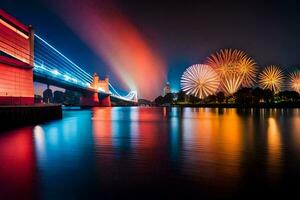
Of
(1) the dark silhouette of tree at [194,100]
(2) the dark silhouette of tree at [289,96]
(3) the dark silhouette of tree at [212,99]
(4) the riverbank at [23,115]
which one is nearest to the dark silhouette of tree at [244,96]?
(2) the dark silhouette of tree at [289,96]

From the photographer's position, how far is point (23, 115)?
34.2 m

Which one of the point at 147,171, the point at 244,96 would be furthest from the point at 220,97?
the point at 147,171

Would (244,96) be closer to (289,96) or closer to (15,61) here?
(289,96)

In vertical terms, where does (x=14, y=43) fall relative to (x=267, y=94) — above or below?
above

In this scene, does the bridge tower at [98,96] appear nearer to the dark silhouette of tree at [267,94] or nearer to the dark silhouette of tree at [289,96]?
the dark silhouette of tree at [267,94]

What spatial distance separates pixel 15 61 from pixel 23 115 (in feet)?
22.0

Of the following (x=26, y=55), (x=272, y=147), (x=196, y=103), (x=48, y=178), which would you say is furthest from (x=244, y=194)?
(x=196, y=103)

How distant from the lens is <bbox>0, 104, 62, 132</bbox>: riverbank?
2905 cm

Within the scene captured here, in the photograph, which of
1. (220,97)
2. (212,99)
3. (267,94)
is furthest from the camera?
(212,99)

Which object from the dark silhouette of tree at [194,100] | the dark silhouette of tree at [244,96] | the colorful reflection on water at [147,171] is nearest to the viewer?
the colorful reflection on water at [147,171]

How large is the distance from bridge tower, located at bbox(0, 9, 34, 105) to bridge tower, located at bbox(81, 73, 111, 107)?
6210 cm

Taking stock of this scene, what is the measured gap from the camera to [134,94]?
19238 centimetres

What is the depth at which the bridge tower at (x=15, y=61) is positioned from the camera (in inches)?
1337

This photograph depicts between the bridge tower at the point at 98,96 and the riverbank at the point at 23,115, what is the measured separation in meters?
60.6
